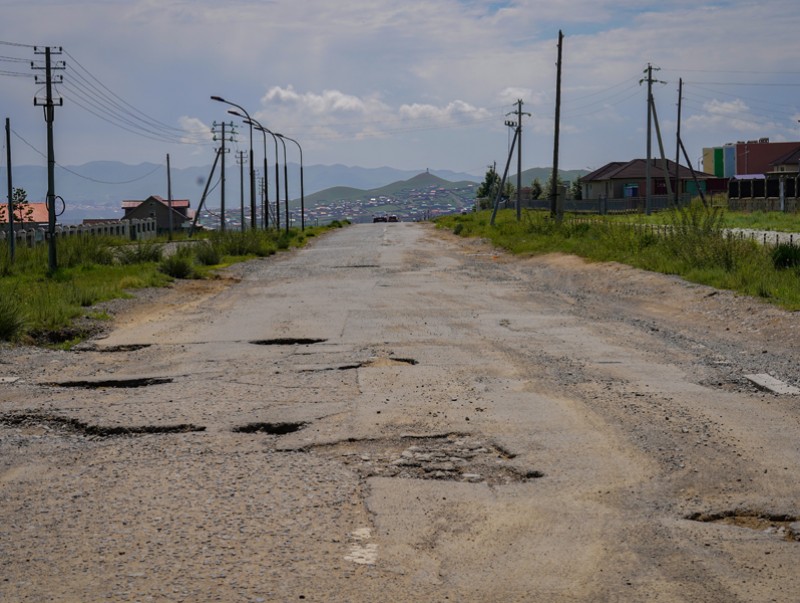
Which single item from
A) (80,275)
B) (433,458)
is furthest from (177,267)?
(433,458)

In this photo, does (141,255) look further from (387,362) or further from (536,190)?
(536,190)

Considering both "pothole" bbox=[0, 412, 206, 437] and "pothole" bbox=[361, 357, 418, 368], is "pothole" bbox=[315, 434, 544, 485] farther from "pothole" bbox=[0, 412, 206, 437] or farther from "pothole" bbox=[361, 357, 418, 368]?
"pothole" bbox=[361, 357, 418, 368]

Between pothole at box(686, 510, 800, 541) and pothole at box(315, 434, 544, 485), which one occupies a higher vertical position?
pothole at box(315, 434, 544, 485)

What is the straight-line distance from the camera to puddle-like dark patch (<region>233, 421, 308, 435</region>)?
751 centimetres

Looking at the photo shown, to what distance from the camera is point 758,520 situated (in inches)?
214

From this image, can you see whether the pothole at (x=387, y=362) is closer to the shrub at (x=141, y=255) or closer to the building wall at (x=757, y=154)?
the shrub at (x=141, y=255)

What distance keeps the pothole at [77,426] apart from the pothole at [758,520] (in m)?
3.77

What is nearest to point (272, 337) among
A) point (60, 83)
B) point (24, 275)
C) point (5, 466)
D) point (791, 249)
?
point (5, 466)

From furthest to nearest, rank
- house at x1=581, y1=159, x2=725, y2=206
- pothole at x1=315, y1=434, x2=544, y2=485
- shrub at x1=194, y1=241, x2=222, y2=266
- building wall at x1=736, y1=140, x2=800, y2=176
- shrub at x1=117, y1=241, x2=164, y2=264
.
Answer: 1. building wall at x1=736, y1=140, x2=800, y2=176
2. house at x1=581, y1=159, x2=725, y2=206
3. shrub at x1=194, y1=241, x2=222, y2=266
4. shrub at x1=117, y1=241, x2=164, y2=264
5. pothole at x1=315, y1=434, x2=544, y2=485

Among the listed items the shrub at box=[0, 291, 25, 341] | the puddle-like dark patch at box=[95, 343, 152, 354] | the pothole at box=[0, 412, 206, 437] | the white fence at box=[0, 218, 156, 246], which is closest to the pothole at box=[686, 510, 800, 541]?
the pothole at box=[0, 412, 206, 437]

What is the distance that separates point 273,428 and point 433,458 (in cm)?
147

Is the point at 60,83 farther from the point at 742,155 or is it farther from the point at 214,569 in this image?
the point at 742,155

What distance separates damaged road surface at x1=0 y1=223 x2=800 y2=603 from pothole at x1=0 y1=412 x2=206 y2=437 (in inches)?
1.1

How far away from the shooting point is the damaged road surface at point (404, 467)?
4.71 meters
